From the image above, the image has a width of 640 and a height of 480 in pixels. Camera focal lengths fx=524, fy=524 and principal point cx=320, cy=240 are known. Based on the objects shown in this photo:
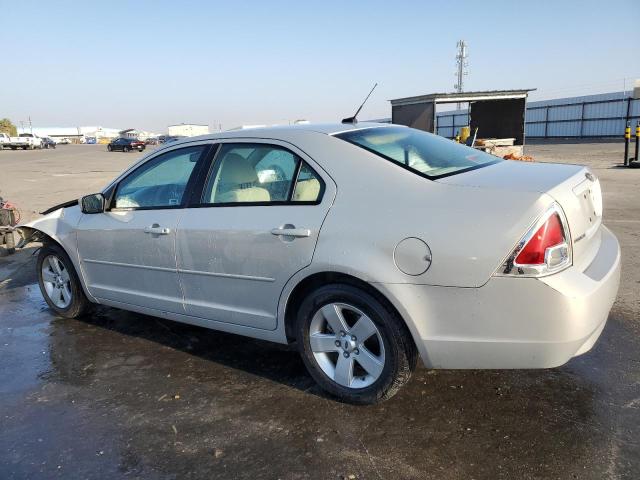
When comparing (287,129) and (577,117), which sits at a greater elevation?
(287,129)

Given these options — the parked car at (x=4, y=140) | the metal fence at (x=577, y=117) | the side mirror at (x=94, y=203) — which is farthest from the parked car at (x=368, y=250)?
the parked car at (x=4, y=140)

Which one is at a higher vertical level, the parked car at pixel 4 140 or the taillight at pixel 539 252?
the taillight at pixel 539 252

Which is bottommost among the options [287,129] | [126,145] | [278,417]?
[126,145]

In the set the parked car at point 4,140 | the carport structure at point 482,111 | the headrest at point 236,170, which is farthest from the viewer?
the parked car at point 4,140

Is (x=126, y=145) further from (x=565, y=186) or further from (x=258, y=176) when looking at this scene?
(x=565, y=186)

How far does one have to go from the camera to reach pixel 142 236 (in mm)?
3846

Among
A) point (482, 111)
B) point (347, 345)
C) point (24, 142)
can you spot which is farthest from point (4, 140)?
point (347, 345)

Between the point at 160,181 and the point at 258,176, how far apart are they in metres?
0.96

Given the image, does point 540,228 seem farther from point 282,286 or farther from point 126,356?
point 126,356

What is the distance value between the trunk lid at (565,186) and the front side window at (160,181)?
189 centimetres

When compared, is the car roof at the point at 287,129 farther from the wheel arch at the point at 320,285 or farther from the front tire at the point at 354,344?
the front tire at the point at 354,344

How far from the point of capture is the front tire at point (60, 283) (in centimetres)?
465

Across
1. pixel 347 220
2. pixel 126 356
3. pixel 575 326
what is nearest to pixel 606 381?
pixel 575 326

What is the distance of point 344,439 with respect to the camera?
2758 millimetres
